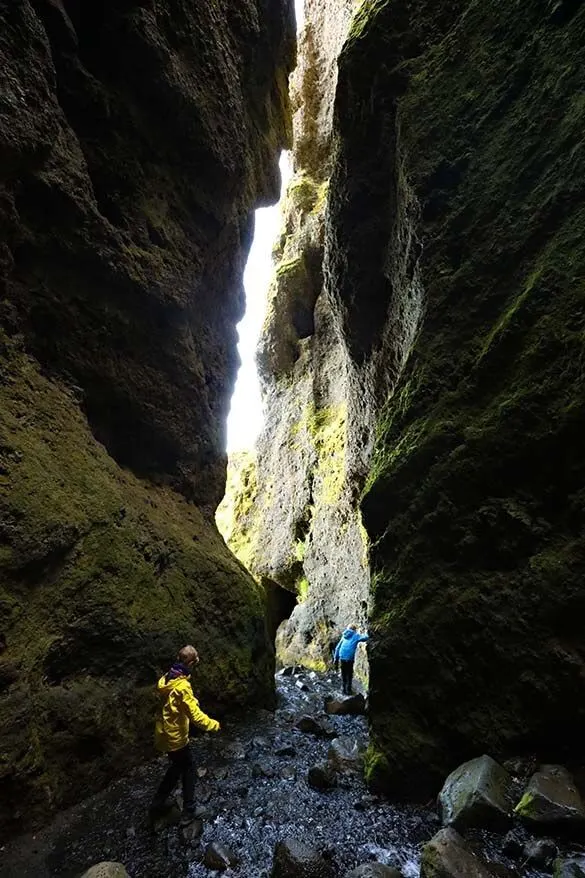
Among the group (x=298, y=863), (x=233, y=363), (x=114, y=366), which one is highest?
(x=233, y=363)

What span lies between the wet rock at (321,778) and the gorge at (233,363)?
0.59m

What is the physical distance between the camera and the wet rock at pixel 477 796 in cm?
392

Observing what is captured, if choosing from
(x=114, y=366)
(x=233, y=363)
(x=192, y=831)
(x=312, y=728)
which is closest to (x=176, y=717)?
(x=192, y=831)

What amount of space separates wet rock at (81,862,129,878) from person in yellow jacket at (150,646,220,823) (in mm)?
1121

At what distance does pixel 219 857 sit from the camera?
4.08 m

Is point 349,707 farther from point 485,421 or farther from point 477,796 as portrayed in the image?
point 485,421

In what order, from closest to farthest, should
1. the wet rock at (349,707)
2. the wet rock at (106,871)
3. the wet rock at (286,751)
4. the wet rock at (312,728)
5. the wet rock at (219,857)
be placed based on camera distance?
the wet rock at (106,871) < the wet rock at (219,857) < the wet rock at (286,751) < the wet rock at (312,728) < the wet rock at (349,707)

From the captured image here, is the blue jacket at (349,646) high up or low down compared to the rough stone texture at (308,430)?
down

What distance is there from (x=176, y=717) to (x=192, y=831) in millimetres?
1000

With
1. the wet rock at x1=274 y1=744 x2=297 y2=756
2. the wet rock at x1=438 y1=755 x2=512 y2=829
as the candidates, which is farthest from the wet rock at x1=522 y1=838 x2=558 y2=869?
the wet rock at x1=274 y1=744 x2=297 y2=756

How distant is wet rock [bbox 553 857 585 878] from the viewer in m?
3.16

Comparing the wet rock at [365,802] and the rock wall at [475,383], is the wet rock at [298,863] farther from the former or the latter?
the rock wall at [475,383]

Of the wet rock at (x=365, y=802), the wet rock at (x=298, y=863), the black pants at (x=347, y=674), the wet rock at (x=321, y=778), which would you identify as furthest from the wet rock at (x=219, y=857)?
the black pants at (x=347, y=674)

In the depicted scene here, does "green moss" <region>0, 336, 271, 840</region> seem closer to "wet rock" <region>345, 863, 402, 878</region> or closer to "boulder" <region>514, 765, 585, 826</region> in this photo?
"wet rock" <region>345, 863, 402, 878</region>
